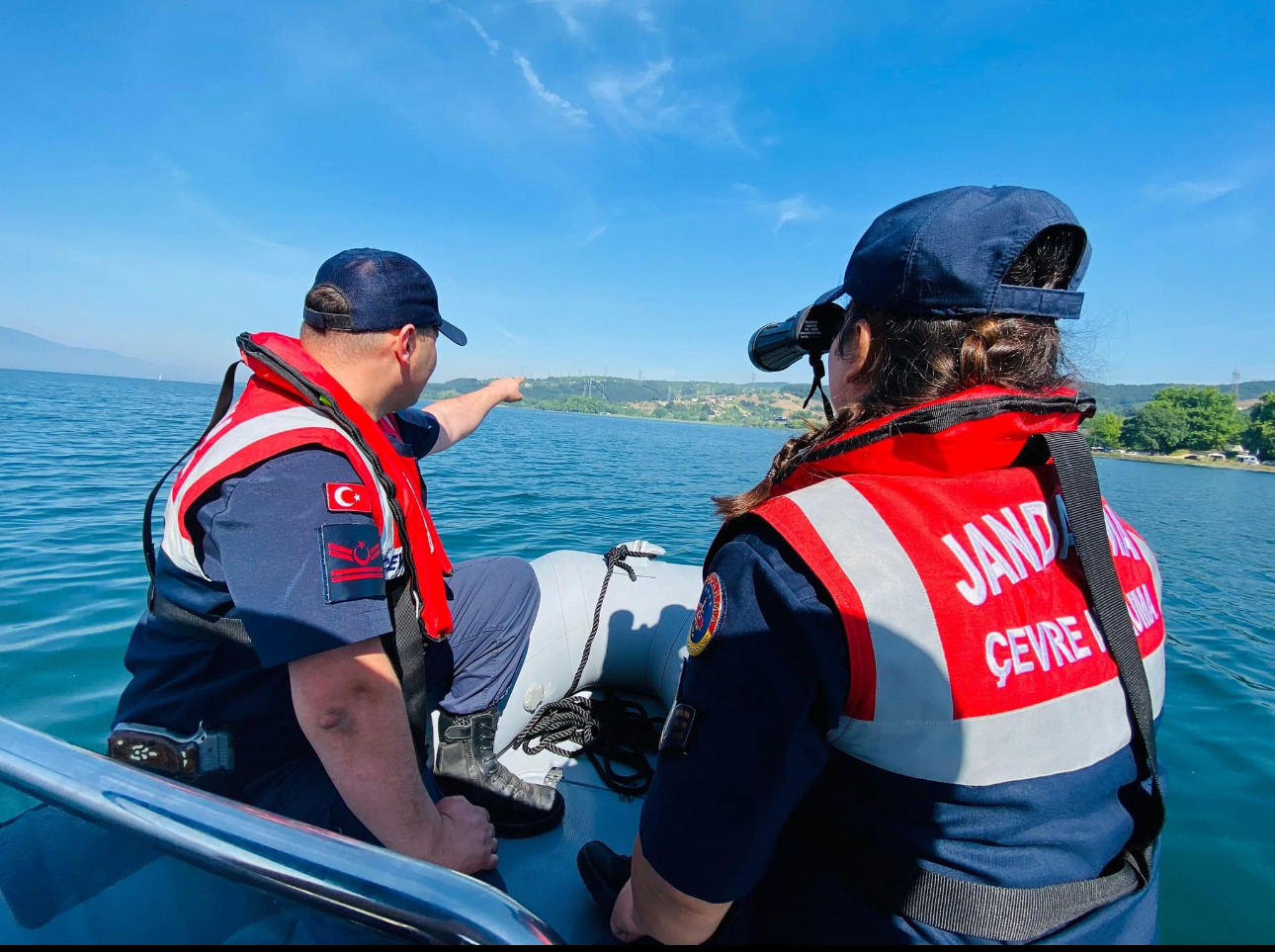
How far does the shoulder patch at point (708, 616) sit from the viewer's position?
899mm

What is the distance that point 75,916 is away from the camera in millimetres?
738

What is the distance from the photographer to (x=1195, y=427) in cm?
5853

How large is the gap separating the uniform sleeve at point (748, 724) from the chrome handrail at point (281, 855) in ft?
0.98

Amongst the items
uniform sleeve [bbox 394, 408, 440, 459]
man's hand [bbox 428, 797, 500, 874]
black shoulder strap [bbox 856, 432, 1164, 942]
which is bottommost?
man's hand [bbox 428, 797, 500, 874]

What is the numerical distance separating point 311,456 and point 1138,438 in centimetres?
7552

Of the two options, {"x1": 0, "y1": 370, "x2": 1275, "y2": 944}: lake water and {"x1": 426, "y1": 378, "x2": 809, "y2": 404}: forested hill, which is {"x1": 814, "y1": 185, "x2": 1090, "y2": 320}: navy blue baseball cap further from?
{"x1": 426, "y1": 378, "x2": 809, "y2": 404}: forested hill

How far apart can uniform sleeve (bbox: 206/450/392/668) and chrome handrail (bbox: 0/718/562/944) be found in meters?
0.47

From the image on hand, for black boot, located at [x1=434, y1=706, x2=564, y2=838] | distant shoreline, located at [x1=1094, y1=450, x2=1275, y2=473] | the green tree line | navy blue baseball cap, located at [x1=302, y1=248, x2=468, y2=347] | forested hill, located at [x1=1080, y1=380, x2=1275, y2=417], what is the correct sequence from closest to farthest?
navy blue baseball cap, located at [x1=302, y1=248, x2=468, y2=347] < black boot, located at [x1=434, y1=706, x2=564, y2=838] < distant shoreline, located at [x1=1094, y1=450, x2=1275, y2=473] < the green tree line < forested hill, located at [x1=1080, y1=380, x2=1275, y2=417]

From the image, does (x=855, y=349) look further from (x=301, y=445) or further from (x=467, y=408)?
(x=467, y=408)

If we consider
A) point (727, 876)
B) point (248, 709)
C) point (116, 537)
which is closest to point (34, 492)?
point (116, 537)

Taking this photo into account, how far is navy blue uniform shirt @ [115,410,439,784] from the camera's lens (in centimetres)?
126

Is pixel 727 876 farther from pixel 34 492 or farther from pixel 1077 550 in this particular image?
pixel 34 492

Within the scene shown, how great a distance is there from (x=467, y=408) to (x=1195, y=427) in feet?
261

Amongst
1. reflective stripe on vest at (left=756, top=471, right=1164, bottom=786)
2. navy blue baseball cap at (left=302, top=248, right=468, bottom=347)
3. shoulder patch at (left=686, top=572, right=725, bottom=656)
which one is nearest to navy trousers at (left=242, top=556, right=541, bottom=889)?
navy blue baseball cap at (left=302, top=248, right=468, bottom=347)
